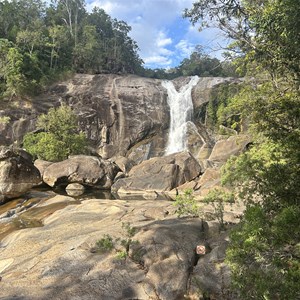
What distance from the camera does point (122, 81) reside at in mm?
40344

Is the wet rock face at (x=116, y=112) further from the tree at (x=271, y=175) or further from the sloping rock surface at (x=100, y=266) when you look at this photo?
the tree at (x=271, y=175)

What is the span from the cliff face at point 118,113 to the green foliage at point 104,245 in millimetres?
26980

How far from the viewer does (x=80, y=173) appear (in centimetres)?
2512

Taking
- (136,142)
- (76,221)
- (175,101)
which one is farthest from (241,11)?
(175,101)

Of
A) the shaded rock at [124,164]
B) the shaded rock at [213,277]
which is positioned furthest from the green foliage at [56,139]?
the shaded rock at [213,277]

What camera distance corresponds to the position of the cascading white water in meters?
35.7

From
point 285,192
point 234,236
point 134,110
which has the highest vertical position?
point 134,110

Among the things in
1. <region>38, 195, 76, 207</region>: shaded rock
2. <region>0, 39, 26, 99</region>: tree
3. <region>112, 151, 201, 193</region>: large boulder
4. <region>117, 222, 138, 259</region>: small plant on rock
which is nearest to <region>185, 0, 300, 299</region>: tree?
<region>117, 222, 138, 259</region>: small plant on rock

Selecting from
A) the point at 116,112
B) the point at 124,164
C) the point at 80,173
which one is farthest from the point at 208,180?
the point at 116,112

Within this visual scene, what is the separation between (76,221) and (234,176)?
6468 mm

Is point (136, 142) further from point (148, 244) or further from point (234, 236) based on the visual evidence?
point (234, 236)

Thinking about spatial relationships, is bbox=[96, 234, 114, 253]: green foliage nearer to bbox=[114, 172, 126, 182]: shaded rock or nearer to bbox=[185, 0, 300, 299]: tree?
bbox=[185, 0, 300, 299]: tree

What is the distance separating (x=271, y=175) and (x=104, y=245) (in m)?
4.26

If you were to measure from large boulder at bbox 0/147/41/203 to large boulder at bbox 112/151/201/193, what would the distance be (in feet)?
26.4
